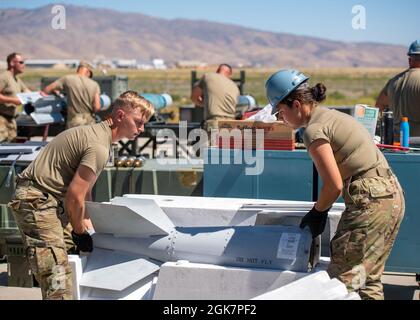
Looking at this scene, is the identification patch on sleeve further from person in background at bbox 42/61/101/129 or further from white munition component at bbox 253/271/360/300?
person in background at bbox 42/61/101/129

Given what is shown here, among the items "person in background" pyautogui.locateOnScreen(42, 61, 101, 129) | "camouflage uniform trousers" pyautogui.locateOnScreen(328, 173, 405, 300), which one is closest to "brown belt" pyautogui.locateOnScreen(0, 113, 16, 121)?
"person in background" pyautogui.locateOnScreen(42, 61, 101, 129)

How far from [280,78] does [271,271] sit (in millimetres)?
1133

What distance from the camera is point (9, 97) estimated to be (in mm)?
9953

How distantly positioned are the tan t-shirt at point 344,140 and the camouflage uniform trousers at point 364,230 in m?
0.09

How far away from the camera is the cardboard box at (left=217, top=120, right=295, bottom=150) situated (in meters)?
6.35

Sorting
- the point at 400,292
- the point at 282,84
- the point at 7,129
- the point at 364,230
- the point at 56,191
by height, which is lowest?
the point at 400,292

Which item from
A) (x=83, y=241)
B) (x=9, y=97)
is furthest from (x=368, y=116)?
(x=9, y=97)

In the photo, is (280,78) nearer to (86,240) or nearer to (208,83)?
(86,240)

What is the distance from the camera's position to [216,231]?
4.74 meters

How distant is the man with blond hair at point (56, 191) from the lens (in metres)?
4.47

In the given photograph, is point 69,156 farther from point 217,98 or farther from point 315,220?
→ point 217,98

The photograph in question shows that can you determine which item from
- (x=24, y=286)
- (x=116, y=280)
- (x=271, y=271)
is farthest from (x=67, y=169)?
(x=24, y=286)

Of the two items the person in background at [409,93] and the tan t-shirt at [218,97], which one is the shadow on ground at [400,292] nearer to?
the person in background at [409,93]

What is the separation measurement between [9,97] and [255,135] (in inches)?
184
